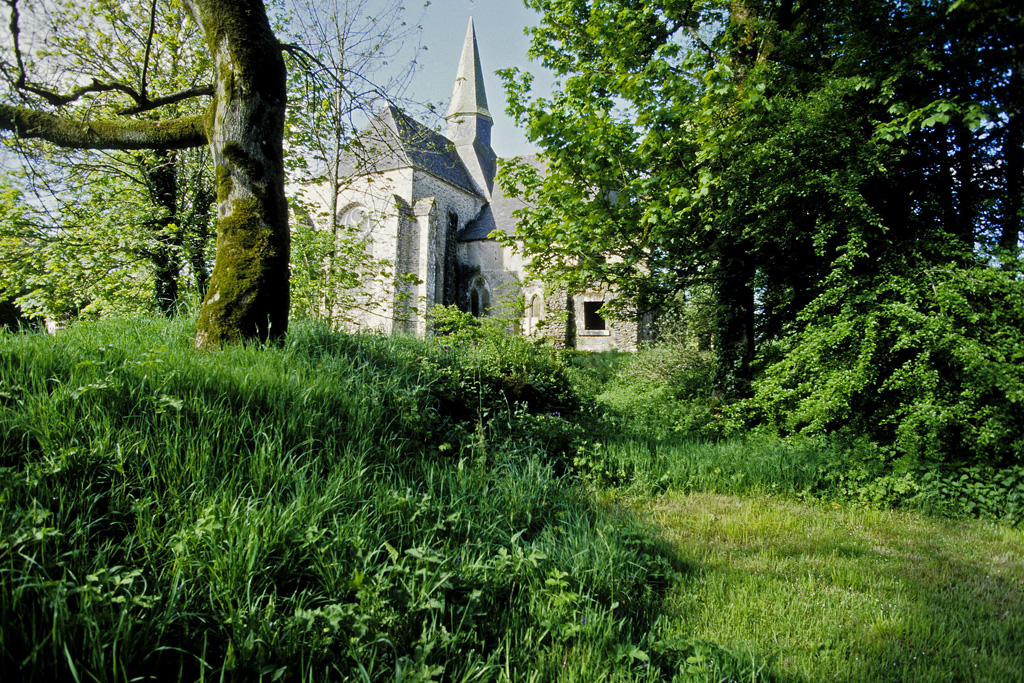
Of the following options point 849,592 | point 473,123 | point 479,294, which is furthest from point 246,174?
point 473,123

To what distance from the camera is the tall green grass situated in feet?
5.68

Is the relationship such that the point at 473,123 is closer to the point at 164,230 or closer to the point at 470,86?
the point at 470,86

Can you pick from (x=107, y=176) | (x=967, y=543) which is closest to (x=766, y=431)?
(x=967, y=543)

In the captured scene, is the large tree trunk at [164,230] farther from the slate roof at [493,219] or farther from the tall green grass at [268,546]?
the slate roof at [493,219]

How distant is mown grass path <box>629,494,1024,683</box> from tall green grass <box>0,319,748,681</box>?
0.30 metres

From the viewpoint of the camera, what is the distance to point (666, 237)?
6.93 m

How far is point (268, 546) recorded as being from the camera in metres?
2.09

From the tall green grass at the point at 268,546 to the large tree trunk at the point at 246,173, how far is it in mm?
591

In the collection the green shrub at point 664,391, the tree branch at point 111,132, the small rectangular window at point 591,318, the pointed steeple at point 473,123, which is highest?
the pointed steeple at point 473,123

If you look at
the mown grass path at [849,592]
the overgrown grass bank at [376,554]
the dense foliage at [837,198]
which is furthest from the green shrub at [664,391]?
the overgrown grass bank at [376,554]

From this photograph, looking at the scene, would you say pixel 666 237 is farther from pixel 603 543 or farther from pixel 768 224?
pixel 603 543

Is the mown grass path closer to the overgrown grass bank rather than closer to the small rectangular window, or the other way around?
the overgrown grass bank

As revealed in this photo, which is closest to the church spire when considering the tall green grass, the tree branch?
the tree branch

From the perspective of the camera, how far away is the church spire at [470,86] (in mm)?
31109
